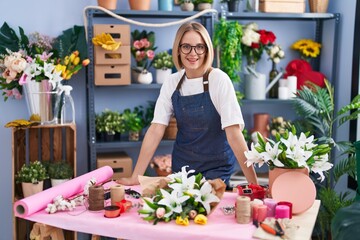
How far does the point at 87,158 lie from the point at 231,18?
169 cm

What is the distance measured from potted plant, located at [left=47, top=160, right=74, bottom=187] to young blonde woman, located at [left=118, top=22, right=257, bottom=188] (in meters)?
1.05

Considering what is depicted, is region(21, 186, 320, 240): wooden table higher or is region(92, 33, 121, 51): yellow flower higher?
region(92, 33, 121, 51): yellow flower

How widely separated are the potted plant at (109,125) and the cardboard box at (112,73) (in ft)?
0.90

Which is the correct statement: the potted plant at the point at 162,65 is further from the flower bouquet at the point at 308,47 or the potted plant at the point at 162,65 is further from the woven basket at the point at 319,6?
the woven basket at the point at 319,6

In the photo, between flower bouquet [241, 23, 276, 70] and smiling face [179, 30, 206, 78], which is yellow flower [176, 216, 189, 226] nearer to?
smiling face [179, 30, 206, 78]

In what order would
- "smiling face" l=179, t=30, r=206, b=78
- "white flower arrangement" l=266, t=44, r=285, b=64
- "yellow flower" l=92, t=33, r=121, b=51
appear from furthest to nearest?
"white flower arrangement" l=266, t=44, r=285, b=64, "yellow flower" l=92, t=33, r=121, b=51, "smiling face" l=179, t=30, r=206, b=78

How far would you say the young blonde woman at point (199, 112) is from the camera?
2424 mm

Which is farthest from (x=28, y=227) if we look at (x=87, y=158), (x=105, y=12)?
(x=105, y=12)

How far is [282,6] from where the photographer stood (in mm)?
3992

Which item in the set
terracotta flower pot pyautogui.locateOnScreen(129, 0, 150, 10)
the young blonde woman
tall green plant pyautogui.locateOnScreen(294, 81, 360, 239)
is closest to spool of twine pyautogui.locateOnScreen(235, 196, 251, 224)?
the young blonde woman

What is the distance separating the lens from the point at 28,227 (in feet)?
11.3

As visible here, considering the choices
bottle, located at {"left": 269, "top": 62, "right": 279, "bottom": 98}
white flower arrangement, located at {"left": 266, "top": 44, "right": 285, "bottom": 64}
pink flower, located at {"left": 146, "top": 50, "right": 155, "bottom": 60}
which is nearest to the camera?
pink flower, located at {"left": 146, "top": 50, "right": 155, "bottom": 60}

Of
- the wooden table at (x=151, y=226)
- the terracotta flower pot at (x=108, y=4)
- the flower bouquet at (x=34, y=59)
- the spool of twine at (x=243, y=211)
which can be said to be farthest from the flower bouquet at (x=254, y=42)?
the spool of twine at (x=243, y=211)

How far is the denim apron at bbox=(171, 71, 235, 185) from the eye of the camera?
2.59 m
